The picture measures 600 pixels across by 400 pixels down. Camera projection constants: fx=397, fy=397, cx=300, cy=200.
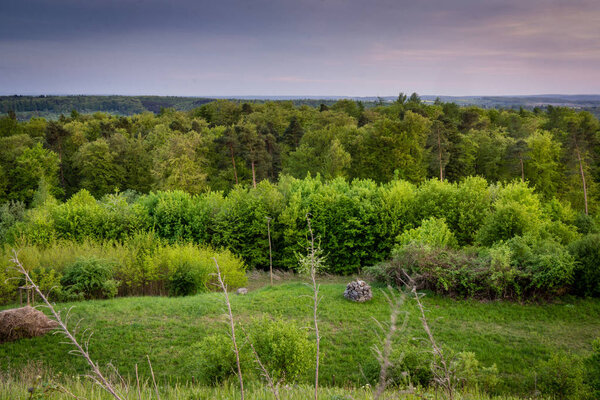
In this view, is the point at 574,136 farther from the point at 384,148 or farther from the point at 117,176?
the point at 117,176

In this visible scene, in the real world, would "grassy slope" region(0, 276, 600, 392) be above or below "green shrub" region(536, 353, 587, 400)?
below

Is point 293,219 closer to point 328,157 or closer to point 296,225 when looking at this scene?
point 296,225

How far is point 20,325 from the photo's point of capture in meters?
14.6

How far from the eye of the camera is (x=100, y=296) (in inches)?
815

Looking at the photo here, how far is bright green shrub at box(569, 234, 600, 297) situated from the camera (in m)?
17.5

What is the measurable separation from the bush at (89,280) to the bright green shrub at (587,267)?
22.0 m

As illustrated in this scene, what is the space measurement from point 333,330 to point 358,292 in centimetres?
310

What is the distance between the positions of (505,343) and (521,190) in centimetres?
1321

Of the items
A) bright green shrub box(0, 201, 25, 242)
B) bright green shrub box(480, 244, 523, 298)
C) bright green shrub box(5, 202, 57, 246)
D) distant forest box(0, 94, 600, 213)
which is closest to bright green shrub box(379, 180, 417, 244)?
distant forest box(0, 94, 600, 213)

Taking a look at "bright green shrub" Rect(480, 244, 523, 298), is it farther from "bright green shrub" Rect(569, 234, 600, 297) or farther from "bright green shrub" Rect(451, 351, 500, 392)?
"bright green shrub" Rect(451, 351, 500, 392)

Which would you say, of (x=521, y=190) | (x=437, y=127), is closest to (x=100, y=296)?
(x=521, y=190)

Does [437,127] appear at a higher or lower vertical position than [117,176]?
higher

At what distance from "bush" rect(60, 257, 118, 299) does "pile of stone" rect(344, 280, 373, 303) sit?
462 inches

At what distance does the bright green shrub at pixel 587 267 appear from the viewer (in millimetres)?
17484
